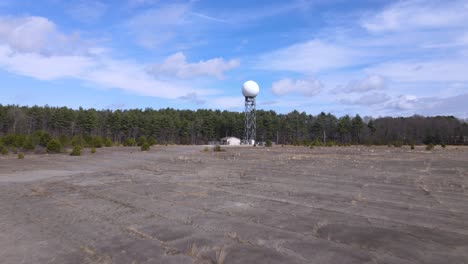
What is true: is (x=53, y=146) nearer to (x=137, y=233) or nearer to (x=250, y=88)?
(x=137, y=233)

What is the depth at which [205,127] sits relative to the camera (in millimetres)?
92312

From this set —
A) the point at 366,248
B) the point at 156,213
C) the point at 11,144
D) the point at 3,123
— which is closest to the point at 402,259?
the point at 366,248

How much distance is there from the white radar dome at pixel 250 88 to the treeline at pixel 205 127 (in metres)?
14.1

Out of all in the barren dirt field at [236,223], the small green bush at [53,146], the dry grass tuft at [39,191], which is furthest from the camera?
the small green bush at [53,146]

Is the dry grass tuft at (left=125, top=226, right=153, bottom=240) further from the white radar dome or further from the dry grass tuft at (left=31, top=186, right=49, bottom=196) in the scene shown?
the white radar dome

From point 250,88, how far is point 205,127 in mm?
32010

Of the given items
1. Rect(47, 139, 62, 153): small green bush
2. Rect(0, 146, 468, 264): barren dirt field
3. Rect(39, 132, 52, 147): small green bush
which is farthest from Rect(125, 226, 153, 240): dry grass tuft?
Rect(39, 132, 52, 147): small green bush

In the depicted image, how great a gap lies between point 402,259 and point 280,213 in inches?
118

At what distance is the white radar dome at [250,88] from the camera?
62.7 m

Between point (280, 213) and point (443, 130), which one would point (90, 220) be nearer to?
point (280, 213)

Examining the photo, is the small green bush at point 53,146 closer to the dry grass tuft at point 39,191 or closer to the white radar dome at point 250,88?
the dry grass tuft at point 39,191

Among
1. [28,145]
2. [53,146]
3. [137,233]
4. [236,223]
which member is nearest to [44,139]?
[28,145]

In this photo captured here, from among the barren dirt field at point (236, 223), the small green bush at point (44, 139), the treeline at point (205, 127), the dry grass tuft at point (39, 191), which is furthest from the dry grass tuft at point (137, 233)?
the treeline at point (205, 127)

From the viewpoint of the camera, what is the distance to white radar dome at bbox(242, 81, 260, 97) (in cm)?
6266
